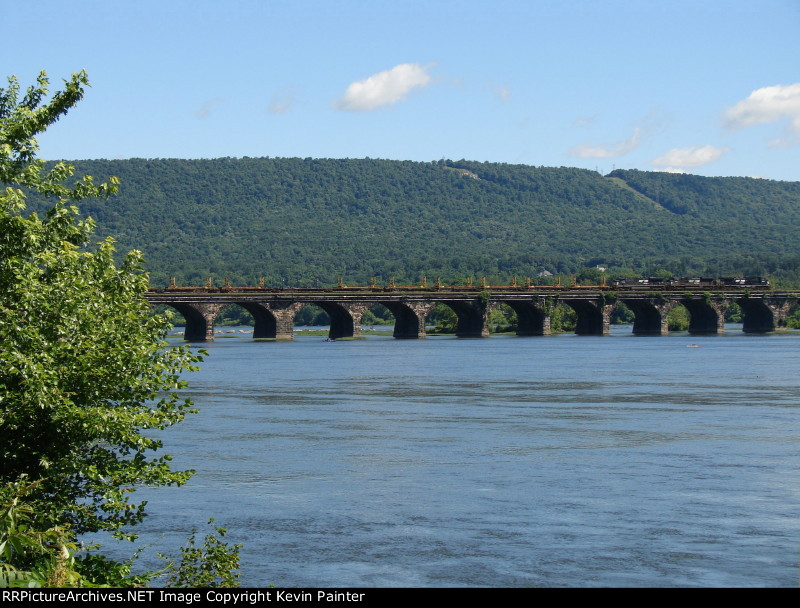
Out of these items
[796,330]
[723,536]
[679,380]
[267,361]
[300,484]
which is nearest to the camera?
[723,536]

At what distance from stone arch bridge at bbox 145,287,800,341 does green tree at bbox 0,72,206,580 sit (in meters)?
95.3

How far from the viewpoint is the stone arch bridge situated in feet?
392

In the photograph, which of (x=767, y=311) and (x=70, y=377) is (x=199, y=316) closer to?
(x=767, y=311)

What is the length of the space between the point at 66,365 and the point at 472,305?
113 meters

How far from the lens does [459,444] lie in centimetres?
3528

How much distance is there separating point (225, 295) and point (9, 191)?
100 metres

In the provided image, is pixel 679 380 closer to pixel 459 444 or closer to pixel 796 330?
pixel 459 444

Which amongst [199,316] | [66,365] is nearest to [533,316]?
[199,316]

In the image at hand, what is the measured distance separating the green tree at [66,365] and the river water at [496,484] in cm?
349

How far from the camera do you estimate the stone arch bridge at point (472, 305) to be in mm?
119500

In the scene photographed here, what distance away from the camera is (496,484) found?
1092 inches

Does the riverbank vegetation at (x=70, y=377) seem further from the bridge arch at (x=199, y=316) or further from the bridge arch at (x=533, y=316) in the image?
the bridge arch at (x=533, y=316)

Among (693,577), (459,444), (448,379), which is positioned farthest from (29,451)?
(448,379)

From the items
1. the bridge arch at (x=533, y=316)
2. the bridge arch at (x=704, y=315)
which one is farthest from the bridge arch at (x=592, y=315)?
the bridge arch at (x=704, y=315)
